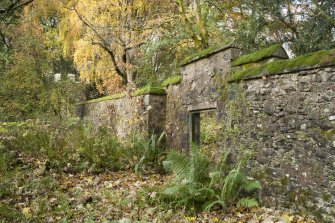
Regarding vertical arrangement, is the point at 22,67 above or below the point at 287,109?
above

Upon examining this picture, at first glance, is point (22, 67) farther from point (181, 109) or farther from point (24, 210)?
point (24, 210)

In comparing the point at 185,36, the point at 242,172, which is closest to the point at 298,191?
the point at 242,172

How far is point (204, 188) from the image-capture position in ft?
17.4

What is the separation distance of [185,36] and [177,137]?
3271 mm

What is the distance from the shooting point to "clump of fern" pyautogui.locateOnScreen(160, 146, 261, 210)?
17.5ft

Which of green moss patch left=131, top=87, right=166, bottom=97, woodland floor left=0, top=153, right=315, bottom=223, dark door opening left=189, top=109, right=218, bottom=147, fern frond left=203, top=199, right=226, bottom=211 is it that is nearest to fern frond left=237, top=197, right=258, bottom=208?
woodland floor left=0, top=153, right=315, bottom=223

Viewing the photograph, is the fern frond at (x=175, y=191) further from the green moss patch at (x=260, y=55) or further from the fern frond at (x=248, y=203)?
the green moss patch at (x=260, y=55)

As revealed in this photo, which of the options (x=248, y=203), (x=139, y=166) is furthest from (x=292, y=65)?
(x=139, y=166)

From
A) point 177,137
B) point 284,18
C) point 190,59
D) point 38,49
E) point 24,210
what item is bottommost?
point 24,210

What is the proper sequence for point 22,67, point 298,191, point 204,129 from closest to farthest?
point 298,191, point 204,129, point 22,67

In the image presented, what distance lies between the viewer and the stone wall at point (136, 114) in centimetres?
924

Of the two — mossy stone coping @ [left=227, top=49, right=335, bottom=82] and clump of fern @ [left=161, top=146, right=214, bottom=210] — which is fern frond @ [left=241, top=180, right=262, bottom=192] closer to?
clump of fern @ [left=161, top=146, right=214, bottom=210]

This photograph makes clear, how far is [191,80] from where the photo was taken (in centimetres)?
802

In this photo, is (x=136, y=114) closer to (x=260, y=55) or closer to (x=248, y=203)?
(x=260, y=55)
